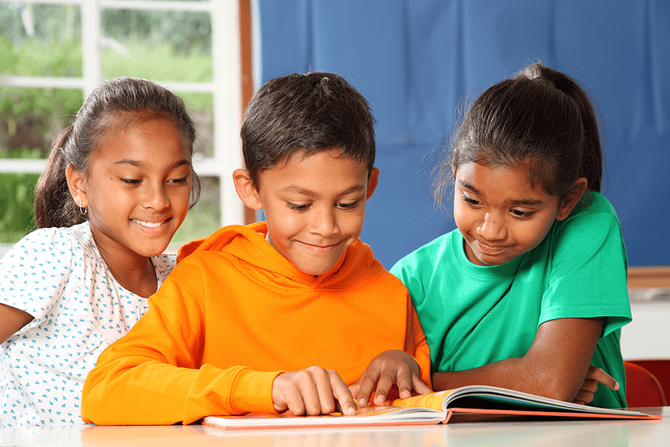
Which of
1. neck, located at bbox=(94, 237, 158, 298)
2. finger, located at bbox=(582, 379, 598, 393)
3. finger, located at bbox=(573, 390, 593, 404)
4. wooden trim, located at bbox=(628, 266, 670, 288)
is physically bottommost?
wooden trim, located at bbox=(628, 266, 670, 288)

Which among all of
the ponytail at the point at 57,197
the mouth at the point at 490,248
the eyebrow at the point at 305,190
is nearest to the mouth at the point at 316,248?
the eyebrow at the point at 305,190

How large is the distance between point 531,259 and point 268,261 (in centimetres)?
56

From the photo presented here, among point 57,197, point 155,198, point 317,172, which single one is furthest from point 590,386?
point 57,197

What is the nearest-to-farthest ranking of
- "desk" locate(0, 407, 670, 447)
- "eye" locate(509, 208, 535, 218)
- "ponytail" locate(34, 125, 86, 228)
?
"desk" locate(0, 407, 670, 447) → "eye" locate(509, 208, 535, 218) → "ponytail" locate(34, 125, 86, 228)

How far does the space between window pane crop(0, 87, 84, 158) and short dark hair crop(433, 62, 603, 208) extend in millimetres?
2089

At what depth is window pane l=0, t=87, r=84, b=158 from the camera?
274 centimetres

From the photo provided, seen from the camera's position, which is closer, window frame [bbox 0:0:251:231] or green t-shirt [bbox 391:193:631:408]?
green t-shirt [bbox 391:193:631:408]

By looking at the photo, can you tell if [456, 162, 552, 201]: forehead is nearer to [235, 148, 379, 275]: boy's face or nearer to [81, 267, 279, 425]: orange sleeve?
[235, 148, 379, 275]: boy's face

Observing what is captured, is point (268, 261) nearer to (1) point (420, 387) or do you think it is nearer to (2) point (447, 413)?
(1) point (420, 387)

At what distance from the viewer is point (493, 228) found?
46.2 inches

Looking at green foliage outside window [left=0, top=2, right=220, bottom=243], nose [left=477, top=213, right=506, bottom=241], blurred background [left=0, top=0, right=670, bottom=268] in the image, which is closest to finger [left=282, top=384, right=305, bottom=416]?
nose [left=477, top=213, right=506, bottom=241]

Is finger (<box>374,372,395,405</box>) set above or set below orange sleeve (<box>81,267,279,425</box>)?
below

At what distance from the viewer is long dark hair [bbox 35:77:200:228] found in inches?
52.5

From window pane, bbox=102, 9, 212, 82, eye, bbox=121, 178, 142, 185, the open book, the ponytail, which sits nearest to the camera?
the open book
